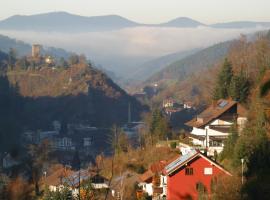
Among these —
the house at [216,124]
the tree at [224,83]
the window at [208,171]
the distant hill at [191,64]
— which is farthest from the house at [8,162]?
the distant hill at [191,64]

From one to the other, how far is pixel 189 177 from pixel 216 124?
6741mm

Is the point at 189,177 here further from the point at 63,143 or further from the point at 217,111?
the point at 63,143

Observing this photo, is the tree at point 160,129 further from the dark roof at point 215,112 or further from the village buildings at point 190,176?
the village buildings at point 190,176

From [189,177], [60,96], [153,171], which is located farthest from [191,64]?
[189,177]

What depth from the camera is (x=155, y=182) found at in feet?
62.2

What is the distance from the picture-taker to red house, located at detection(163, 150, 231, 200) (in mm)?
17344

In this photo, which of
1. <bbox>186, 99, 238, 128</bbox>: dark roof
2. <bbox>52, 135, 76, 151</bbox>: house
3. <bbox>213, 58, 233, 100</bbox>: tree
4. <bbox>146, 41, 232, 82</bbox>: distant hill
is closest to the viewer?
<bbox>186, 99, 238, 128</bbox>: dark roof

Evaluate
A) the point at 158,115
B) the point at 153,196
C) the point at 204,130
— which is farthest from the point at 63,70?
the point at 153,196

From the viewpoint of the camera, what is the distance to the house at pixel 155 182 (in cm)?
1844

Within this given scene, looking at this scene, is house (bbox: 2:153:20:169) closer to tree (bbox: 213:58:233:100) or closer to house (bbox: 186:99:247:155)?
tree (bbox: 213:58:233:100)

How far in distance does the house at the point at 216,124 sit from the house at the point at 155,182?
2.86 m

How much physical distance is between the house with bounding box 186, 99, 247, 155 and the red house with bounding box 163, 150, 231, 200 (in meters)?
5.05

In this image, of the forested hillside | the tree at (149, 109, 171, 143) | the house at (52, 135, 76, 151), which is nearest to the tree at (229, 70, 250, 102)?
the tree at (149, 109, 171, 143)

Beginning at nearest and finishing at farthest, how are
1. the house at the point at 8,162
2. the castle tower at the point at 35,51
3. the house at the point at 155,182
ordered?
the house at the point at 155,182, the house at the point at 8,162, the castle tower at the point at 35,51
